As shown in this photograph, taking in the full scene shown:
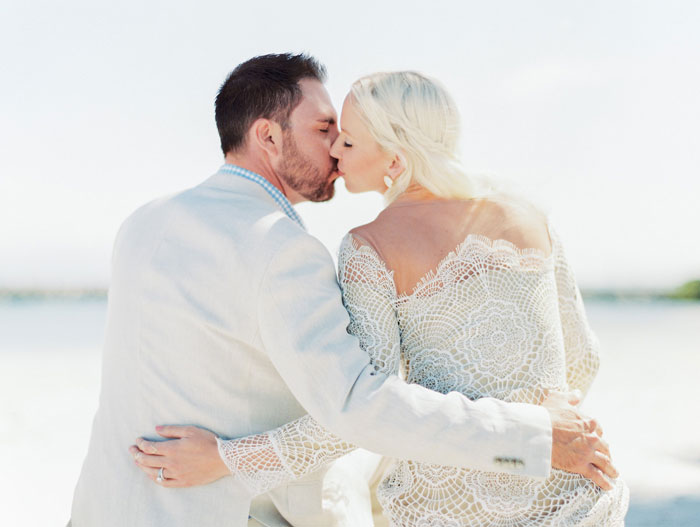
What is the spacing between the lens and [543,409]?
1715 millimetres

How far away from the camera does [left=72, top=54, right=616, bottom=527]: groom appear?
166cm

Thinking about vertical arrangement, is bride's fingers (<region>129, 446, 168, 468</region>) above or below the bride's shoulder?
below

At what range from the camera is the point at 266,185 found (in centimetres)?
206

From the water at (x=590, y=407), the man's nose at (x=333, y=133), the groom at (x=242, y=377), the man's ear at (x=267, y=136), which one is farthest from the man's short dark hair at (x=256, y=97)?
the water at (x=590, y=407)

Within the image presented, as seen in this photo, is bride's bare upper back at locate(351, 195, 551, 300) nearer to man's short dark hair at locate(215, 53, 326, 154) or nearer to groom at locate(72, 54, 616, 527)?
groom at locate(72, 54, 616, 527)

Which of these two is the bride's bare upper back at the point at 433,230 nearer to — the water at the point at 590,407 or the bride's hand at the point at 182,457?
the bride's hand at the point at 182,457

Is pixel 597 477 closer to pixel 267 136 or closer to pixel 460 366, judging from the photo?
pixel 460 366

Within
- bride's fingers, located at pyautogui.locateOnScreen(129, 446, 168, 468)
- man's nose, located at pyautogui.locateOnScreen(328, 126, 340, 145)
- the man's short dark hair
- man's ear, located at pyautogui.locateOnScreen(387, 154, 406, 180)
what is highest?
the man's short dark hair

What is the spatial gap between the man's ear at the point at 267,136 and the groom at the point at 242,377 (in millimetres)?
215

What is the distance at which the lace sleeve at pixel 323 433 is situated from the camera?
1756mm

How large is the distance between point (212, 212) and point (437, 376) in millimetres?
673

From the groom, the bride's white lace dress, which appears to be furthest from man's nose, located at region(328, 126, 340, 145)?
the bride's white lace dress

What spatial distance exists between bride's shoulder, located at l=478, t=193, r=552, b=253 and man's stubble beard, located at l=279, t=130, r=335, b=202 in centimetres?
59

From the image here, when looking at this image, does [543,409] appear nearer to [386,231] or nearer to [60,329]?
[386,231]
